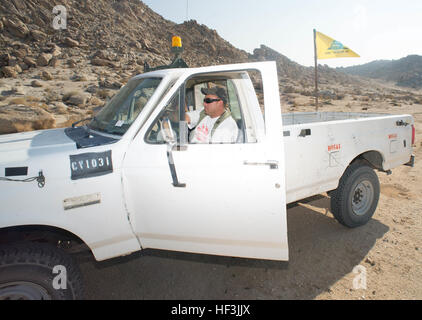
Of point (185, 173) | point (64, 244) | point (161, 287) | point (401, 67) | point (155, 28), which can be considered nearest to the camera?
point (185, 173)

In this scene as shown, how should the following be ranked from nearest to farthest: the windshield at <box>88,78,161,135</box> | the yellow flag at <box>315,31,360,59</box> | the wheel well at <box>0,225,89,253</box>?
the wheel well at <box>0,225,89,253</box>, the windshield at <box>88,78,161,135</box>, the yellow flag at <box>315,31,360,59</box>

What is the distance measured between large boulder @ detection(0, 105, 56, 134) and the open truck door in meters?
5.95

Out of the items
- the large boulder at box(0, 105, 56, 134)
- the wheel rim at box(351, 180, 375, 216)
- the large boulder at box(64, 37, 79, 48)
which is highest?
the large boulder at box(64, 37, 79, 48)

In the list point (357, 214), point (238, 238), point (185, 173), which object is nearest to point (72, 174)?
point (185, 173)

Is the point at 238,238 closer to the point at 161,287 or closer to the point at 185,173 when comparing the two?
the point at 185,173

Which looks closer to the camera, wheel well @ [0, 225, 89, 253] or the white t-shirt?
wheel well @ [0, 225, 89, 253]

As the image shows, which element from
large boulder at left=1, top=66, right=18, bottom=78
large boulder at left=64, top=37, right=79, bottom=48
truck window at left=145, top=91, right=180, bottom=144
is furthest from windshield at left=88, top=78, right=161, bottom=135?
large boulder at left=64, top=37, right=79, bottom=48

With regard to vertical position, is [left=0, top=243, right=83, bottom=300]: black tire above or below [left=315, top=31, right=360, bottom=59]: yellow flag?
below

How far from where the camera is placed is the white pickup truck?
204 centimetres

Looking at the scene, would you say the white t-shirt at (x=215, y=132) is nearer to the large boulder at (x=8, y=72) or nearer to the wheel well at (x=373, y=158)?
the wheel well at (x=373, y=158)

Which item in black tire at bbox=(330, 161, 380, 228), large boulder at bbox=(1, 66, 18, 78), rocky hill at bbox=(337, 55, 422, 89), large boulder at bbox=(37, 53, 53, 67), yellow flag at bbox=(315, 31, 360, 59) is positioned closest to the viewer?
black tire at bbox=(330, 161, 380, 228)

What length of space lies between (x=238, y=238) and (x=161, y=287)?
1.12 meters

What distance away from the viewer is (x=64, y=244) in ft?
9.27

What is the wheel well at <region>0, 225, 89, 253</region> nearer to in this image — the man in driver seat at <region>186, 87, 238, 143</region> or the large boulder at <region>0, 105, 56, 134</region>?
the man in driver seat at <region>186, 87, 238, 143</region>
